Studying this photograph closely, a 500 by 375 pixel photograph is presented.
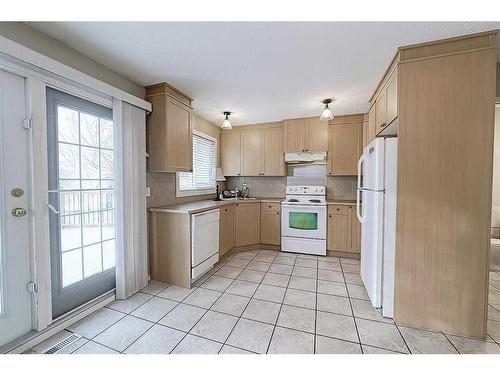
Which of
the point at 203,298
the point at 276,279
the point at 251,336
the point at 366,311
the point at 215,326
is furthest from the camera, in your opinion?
the point at 276,279

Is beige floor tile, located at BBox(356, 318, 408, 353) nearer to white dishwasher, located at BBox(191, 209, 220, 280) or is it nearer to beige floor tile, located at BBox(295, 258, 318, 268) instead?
beige floor tile, located at BBox(295, 258, 318, 268)

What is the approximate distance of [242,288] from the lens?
2418 millimetres

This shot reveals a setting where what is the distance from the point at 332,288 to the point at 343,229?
4.22ft

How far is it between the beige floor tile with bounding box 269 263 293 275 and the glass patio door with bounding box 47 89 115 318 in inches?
77.8

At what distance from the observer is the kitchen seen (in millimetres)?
1570

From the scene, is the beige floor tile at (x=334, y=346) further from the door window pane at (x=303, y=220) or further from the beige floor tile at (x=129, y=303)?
the door window pane at (x=303, y=220)

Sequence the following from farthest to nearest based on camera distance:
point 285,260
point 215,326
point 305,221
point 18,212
Answer: 1. point 305,221
2. point 285,260
3. point 215,326
4. point 18,212

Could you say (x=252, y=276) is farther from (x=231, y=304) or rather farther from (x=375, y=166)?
(x=375, y=166)

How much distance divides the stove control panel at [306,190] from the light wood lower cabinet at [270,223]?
0.37m

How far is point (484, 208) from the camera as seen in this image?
5.15 ft

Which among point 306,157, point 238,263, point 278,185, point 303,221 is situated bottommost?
point 238,263

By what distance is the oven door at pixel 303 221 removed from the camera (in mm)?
3518

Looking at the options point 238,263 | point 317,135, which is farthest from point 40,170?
point 317,135
